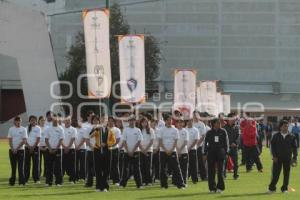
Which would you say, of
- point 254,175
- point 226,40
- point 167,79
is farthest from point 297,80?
point 254,175

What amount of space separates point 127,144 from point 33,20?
154 feet

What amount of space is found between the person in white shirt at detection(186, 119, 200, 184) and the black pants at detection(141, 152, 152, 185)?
150cm

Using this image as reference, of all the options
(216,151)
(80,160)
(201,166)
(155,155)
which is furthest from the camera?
(201,166)

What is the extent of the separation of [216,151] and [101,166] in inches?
114

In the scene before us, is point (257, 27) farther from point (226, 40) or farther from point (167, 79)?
point (167, 79)

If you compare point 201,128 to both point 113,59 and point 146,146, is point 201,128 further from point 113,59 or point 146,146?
point 113,59

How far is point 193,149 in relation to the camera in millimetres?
21891

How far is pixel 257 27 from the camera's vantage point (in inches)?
3073

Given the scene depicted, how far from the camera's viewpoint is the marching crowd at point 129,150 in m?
18.7

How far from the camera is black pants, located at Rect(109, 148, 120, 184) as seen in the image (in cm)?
2038

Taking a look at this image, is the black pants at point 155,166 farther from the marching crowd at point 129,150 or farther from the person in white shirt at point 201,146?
the person in white shirt at point 201,146

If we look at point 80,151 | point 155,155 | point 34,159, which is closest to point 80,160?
point 80,151

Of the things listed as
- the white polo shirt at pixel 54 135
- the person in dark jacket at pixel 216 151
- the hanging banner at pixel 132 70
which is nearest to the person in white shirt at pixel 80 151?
the white polo shirt at pixel 54 135

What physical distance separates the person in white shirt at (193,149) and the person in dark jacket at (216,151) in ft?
8.99
